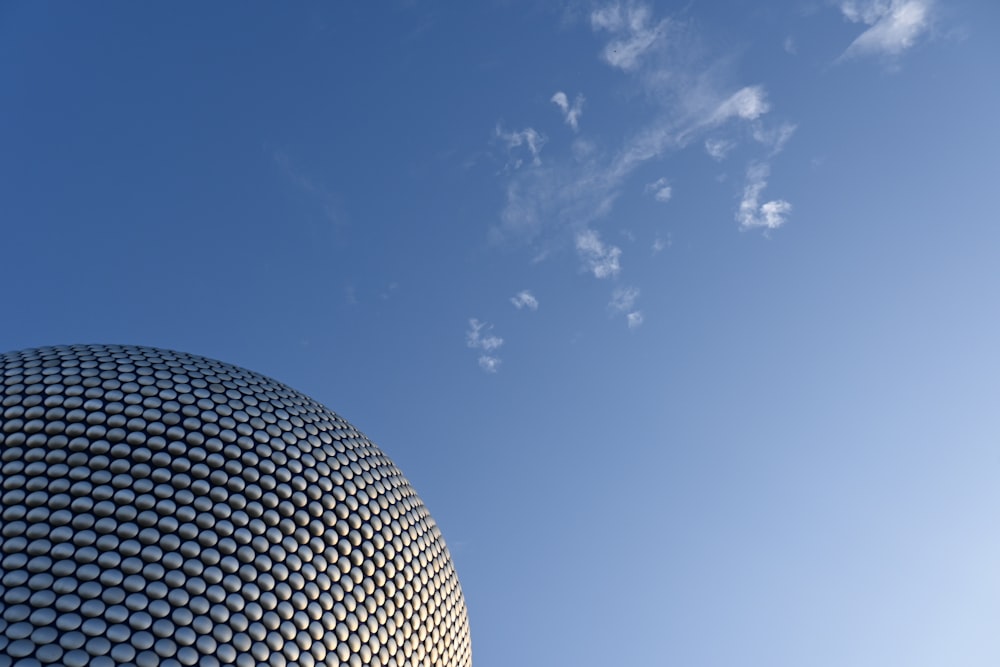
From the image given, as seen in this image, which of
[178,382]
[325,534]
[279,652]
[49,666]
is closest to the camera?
[49,666]

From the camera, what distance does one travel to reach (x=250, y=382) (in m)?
14.4

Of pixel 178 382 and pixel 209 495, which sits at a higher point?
pixel 178 382

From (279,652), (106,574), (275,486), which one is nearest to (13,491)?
(106,574)

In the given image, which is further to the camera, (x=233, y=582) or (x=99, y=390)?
(x=99, y=390)

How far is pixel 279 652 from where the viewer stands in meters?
10.6

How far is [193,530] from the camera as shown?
35.7 ft

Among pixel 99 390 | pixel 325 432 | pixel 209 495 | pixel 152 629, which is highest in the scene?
pixel 325 432

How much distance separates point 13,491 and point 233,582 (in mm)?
3329

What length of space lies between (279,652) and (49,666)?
2764 millimetres

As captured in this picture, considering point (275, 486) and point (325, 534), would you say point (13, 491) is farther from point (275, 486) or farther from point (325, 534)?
point (325, 534)

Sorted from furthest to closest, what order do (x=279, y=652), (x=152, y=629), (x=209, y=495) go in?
(x=209, y=495) → (x=279, y=652) → (x=152, y=629)

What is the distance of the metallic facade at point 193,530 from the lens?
9.84 m

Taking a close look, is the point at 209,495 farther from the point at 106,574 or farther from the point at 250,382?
the point at 250,382

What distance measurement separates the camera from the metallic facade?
9.84 metres
